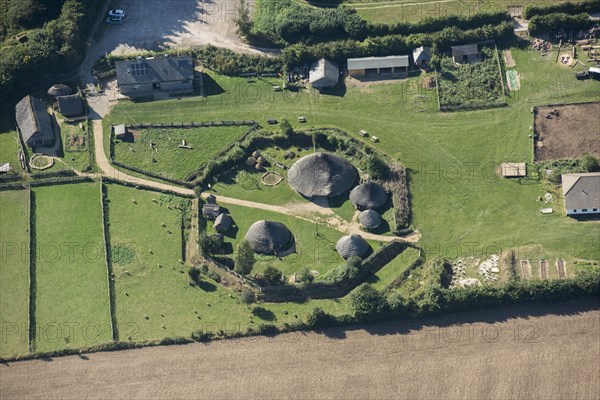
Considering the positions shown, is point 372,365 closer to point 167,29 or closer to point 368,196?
point 368,196

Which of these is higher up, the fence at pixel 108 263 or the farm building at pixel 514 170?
the farm building at pixel 514 170

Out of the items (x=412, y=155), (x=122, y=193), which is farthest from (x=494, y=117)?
(x=122, y=193)

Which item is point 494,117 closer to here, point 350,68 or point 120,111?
point 350,68

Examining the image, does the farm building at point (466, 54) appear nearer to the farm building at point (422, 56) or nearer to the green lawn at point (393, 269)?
the farm building at point (422, 56)

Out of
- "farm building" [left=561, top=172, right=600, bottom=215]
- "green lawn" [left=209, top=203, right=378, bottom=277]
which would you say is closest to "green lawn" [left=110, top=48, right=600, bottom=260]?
"farm building" [left=561, top=172, right=600, bottom=215]

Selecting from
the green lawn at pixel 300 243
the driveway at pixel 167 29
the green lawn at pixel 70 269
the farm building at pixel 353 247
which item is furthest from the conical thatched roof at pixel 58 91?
the farm building at pixel 353 247

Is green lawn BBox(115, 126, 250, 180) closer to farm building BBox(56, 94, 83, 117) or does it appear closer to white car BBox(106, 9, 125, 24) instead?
farm building BBox(56, 94, 83, 117)

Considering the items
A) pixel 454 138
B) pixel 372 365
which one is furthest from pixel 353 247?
pixel 454 138
